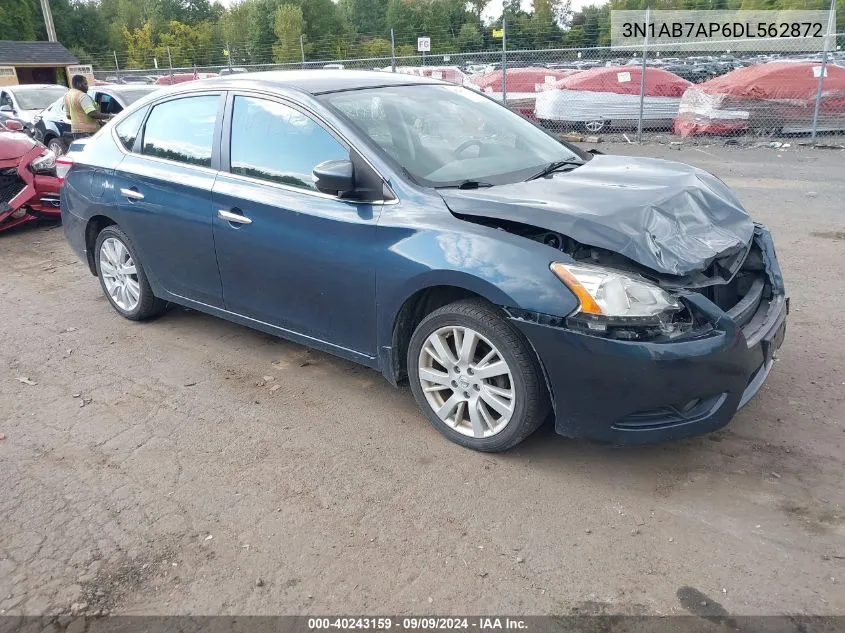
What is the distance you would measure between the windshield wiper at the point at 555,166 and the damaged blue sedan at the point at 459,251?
2cm

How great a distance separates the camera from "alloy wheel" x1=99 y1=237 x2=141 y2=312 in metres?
5.20

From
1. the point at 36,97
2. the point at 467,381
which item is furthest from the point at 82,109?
the point at 467,381

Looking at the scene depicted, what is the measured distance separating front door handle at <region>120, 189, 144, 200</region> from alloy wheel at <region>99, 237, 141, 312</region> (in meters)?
0.42

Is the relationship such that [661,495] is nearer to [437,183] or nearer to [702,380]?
[702,380]

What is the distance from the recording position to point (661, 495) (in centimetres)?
313

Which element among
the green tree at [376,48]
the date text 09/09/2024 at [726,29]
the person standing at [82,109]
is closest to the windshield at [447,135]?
the person standing at [82,109]

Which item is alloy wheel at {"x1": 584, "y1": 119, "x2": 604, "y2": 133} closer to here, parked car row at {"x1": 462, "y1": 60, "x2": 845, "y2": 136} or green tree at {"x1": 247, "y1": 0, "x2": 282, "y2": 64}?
parked car row at {"x1": 462, "y1": 60, "x2": 845, "y2": 136}

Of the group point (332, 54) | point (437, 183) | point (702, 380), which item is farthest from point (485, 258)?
point (332, 54)

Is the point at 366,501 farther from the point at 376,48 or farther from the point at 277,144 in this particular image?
the point at 376,48

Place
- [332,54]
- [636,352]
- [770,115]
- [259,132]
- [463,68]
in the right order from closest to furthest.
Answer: [636,352], [259,132], [770,115], [463,68], [332,54]

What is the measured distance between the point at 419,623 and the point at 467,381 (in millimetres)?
Answer: 1214

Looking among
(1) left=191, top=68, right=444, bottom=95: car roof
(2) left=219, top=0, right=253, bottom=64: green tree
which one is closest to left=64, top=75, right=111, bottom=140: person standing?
(1) left=191, top=68, right=444, bottom=95: car roof

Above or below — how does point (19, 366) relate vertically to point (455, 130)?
below

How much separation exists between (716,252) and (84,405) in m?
3.50
